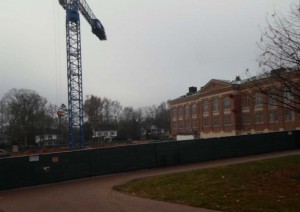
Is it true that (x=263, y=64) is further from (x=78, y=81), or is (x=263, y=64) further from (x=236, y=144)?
(x=78, y=81)

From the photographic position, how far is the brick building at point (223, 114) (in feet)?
231

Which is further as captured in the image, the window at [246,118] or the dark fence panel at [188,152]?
the window at [246,118]

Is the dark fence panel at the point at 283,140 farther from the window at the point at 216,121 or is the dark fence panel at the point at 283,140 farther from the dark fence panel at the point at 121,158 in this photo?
the window at the point at 216,121

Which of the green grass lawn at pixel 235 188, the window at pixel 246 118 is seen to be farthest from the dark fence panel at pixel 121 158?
the window at pixel 246 118

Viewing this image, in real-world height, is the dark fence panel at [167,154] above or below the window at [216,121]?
below

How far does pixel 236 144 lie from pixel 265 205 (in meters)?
20.6

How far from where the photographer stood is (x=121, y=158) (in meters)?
23.9

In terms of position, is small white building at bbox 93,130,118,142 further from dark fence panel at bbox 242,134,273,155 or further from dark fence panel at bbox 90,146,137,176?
dark fence panel at bbox 90,146,137,176

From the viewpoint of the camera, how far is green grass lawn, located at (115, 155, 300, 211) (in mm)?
10266

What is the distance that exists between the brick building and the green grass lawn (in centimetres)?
4325

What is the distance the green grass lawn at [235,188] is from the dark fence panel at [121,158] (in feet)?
18.9

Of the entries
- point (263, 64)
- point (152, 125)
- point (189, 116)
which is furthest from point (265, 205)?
point (152, 125)

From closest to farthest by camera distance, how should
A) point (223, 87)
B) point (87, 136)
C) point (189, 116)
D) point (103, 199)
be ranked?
point (103, 199), point (223, 87), point (189, 116), point (87, 136)

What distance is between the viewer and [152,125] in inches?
6260
